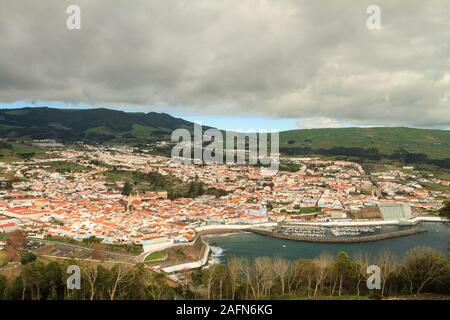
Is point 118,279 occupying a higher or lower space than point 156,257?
higher

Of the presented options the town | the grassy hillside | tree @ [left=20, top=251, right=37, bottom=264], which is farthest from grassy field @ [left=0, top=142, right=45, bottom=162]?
the grassy hillside

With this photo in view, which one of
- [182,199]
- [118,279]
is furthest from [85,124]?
[118,279]

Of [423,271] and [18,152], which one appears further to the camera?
[18,152]

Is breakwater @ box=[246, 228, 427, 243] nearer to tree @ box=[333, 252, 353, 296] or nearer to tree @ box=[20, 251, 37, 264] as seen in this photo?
tree @ box=[333, 252, 353, 296]

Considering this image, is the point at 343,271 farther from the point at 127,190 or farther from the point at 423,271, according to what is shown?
the point at 127,190
